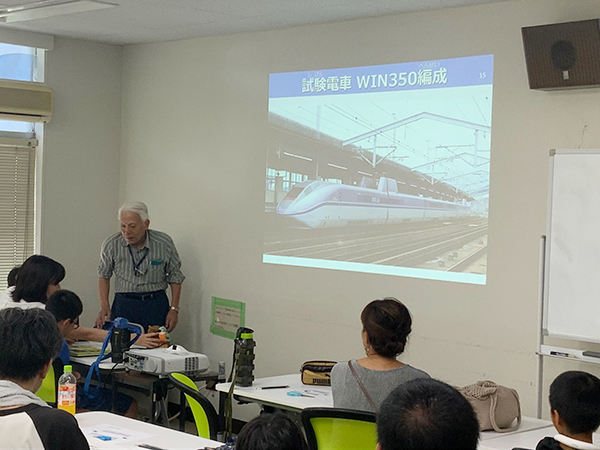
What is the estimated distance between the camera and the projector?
16.2ft

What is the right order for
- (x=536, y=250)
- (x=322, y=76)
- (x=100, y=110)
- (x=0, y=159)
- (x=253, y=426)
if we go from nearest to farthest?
(x=253, y=426), (x=536, y=250), (x=322, y=76), (x=0, y=159), (x=100, y=110)

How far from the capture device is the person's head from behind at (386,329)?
11.2 ft

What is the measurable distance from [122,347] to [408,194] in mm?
2085

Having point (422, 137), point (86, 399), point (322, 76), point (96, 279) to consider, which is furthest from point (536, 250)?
point (96, 279)

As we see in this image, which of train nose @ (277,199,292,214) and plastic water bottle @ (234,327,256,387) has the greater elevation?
train nose @ (277,199,292,214)

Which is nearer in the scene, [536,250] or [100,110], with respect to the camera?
[536,250]

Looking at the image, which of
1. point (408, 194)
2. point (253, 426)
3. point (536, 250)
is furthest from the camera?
point (408, 194)

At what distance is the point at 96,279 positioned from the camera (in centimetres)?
707

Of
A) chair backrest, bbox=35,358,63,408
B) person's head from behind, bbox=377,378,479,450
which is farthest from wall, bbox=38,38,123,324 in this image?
person's head from behind, bbox=377,378,479,450

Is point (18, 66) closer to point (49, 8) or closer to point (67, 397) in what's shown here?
point (49, 8)

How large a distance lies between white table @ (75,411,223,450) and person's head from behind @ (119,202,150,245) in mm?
2663

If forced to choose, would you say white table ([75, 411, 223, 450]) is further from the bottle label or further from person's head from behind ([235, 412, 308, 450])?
person's head from behind ([235, 412, 308, 450])

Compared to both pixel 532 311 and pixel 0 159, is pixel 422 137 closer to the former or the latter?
pixel 532 311

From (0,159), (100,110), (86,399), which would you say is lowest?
(86,399)
